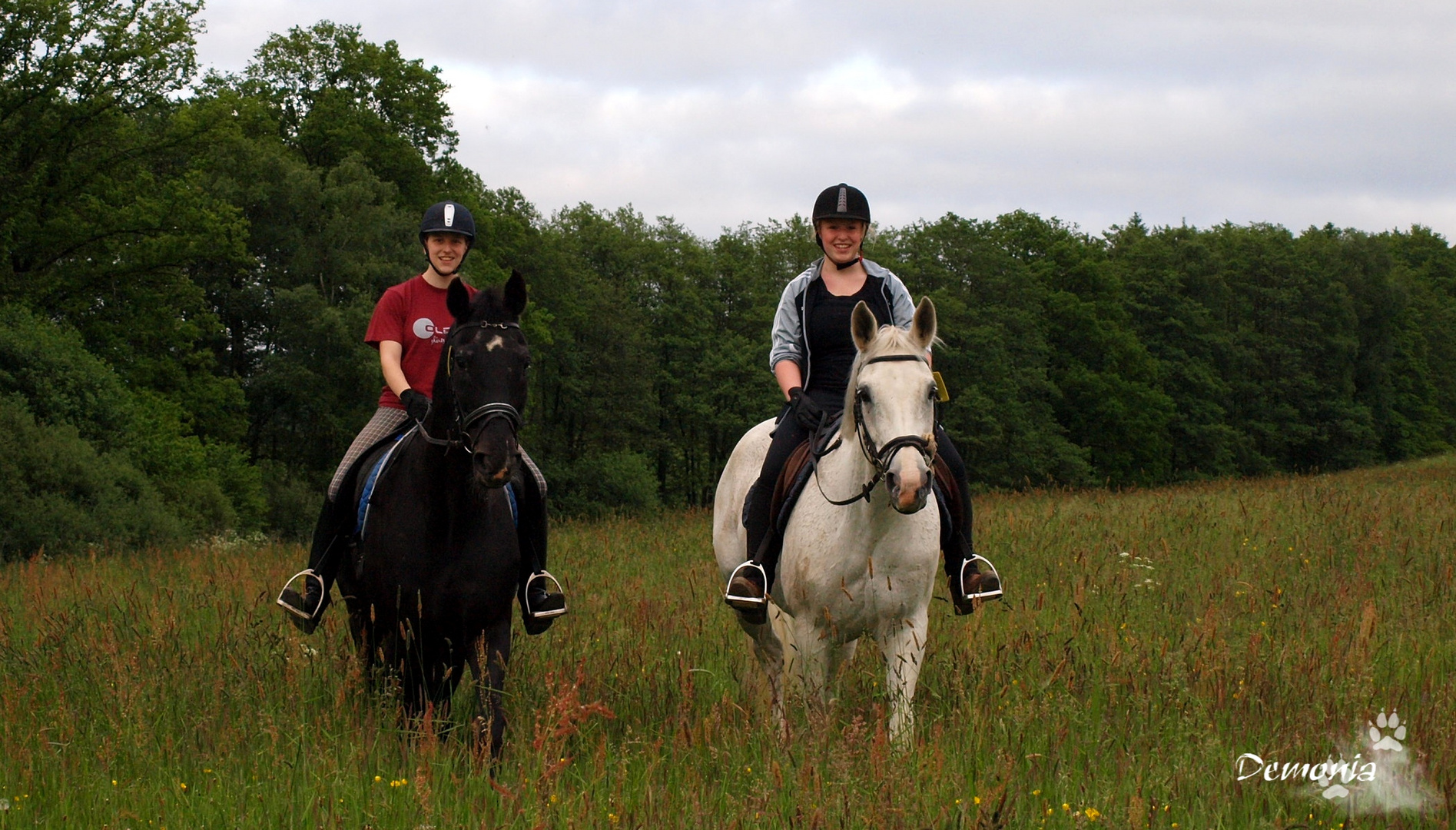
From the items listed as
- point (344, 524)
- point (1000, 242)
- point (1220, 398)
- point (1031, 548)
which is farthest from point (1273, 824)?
point (1220, 398)

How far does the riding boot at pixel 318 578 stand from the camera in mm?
5914

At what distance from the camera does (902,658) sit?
16.8 ft

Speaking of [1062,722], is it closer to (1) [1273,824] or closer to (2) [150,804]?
(1) [1273,824]

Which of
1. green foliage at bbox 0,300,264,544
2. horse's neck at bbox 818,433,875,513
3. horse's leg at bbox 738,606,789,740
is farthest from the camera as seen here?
green foliage at bbox 0,300,264,544

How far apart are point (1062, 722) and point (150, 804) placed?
347cm

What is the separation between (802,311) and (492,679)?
2446mm

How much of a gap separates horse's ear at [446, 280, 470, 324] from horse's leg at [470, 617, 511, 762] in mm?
1454

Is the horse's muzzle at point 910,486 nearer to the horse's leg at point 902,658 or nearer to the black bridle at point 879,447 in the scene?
the black bridle at point 879,447

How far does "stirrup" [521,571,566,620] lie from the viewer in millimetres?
5695

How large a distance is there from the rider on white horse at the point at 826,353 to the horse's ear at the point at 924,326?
30.0 inches

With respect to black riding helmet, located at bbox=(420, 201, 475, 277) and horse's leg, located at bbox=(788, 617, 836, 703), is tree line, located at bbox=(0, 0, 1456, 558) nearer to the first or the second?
black riding helmet, located at bbox=(420, 201, 475, 277)

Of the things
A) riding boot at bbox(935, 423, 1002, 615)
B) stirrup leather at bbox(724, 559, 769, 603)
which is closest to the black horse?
stirrup leather at bbox(724, 559, 769, 603)

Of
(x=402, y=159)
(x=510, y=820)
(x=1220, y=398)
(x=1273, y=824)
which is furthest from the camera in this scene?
(x=1220, y=398)

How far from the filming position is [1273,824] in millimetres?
3775
